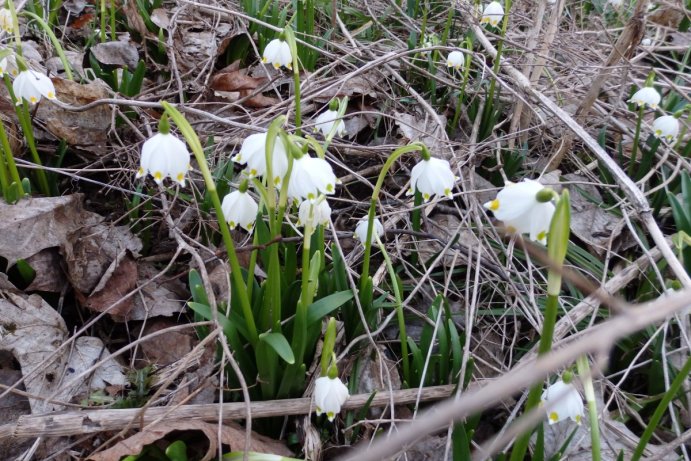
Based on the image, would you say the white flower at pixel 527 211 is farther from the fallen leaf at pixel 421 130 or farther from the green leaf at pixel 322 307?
the fallen leaf at pixel 421 130

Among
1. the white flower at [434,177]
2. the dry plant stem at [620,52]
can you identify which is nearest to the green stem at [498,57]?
the dry plant stem at [620,52]

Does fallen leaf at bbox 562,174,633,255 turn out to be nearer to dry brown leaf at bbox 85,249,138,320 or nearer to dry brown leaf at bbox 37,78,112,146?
dry brown leaf at bbox 85,249,138,320

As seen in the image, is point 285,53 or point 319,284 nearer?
point 319,284

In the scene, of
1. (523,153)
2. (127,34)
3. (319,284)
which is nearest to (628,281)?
(523,153)

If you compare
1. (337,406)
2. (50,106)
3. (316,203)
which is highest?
(316,203)

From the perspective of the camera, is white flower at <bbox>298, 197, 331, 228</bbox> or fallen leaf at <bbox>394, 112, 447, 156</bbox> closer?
white flower at <bbox>298, 197, 331, 228</bbox>

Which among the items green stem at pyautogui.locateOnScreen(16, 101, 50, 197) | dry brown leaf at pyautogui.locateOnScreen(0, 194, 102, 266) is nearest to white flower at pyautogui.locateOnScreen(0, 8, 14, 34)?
green stem at pyautogui.locateOnScreen(16, 101, 50, 197)

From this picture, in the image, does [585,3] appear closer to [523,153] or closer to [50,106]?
[523,153]

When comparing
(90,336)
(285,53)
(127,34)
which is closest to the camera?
(90,336)
